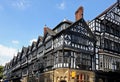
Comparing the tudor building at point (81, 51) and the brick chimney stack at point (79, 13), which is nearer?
the tudor building at point (81, 51)

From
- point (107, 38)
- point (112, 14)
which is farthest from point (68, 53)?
point (112, 14)

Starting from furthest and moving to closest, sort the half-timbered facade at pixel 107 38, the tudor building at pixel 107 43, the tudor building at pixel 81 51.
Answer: the half-timbered facade at pixel 107 38, the tudor building at pixel 107 43, the tudor building at pixel 81 51

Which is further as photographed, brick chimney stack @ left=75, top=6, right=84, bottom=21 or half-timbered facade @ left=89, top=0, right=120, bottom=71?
brick chimney stack @ left=75, top=6, right=84, bottom=21

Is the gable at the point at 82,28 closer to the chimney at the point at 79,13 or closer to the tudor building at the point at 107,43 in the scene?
the tudor building at the point at 107,43

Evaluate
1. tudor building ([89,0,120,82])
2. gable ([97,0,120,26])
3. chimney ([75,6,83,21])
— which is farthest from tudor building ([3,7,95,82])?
gable ([97,0,120,26])

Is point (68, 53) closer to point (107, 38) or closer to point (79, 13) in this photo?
point (79, 13)

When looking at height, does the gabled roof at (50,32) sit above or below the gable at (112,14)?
below

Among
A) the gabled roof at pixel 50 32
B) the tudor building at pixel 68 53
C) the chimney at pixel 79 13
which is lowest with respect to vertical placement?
the tudor building at pixel 68 53

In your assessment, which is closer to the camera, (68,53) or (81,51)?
(68,53)

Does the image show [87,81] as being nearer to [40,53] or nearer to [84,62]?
[84,62]

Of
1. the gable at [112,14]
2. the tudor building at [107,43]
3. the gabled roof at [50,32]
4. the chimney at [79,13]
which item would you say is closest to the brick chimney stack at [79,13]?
the chimney at [79,13]

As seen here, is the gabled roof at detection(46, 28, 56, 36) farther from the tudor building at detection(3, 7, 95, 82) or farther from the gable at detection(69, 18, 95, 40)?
Result: the gable at detection(69, 18, 95, 40)

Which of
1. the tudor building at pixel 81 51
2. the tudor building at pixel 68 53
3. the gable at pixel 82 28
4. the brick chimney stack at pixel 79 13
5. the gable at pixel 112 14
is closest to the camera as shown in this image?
the tudor building at pixel 68 53

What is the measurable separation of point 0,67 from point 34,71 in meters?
26.6
